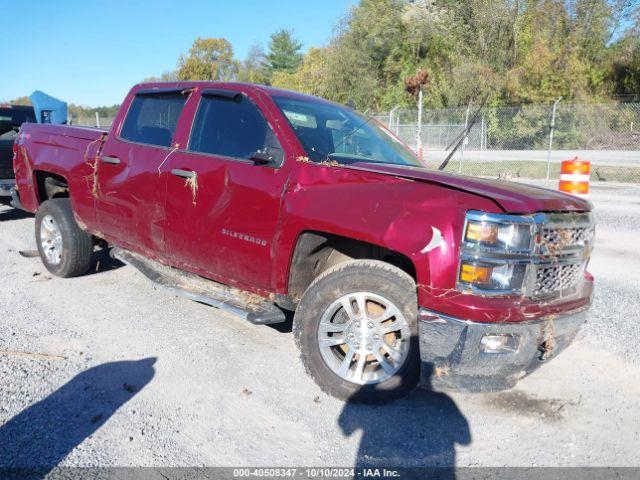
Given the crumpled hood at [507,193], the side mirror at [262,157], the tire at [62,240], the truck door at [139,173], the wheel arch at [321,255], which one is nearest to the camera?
the crumpled hood at [507,193]

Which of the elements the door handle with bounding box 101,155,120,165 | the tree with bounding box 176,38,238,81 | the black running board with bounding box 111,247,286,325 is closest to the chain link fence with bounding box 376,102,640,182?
the door handle with bounding box 101,155,120,165

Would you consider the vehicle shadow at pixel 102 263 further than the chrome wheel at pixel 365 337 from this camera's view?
Yes

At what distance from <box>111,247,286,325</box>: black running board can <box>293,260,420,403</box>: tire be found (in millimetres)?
353

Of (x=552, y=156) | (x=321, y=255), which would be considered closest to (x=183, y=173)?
(x=321, y=255)

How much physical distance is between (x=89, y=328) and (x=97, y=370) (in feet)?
2.83

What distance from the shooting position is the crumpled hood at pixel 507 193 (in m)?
2.86

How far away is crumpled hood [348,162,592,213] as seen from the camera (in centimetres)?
286

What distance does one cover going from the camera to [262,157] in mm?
3561

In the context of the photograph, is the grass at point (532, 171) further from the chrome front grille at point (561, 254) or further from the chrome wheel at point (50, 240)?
the chrome front grille at point (561, 254)

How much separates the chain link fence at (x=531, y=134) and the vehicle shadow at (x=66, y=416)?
18.8 meters

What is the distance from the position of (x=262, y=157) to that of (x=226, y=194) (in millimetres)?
425

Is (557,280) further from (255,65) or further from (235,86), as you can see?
(255,65)

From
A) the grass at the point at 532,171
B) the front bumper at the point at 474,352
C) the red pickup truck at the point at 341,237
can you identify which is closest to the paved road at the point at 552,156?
the grass at the point at 532,171

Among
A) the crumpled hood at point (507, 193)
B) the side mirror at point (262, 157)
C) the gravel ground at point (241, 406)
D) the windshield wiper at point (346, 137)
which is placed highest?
the windshield wiper at point (346, 137)
